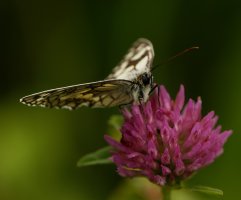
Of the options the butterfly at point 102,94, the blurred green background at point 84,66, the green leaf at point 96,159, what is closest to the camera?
the butterfly at point 102,94

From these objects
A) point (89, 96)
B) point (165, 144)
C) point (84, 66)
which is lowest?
point (84, 66)

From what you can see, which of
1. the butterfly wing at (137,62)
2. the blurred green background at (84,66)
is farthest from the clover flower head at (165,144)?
the blurred green background at (84,66)

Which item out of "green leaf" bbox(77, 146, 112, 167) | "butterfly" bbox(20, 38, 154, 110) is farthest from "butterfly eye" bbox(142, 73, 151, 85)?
"green leaf" bbox(77, 146, 112, 167)

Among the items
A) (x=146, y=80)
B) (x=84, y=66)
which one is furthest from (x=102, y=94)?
(x=84, y=66)

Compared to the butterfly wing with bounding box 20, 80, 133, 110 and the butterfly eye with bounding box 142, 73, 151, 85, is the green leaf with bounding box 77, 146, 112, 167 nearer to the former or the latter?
the butterfly wing with bounding box 20, 80, 133, 110

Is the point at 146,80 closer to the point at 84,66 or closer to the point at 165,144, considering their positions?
the point at 165,144

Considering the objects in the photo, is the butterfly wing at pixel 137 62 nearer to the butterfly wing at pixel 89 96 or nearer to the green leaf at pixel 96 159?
the butterfly wing at pixel 89 96
